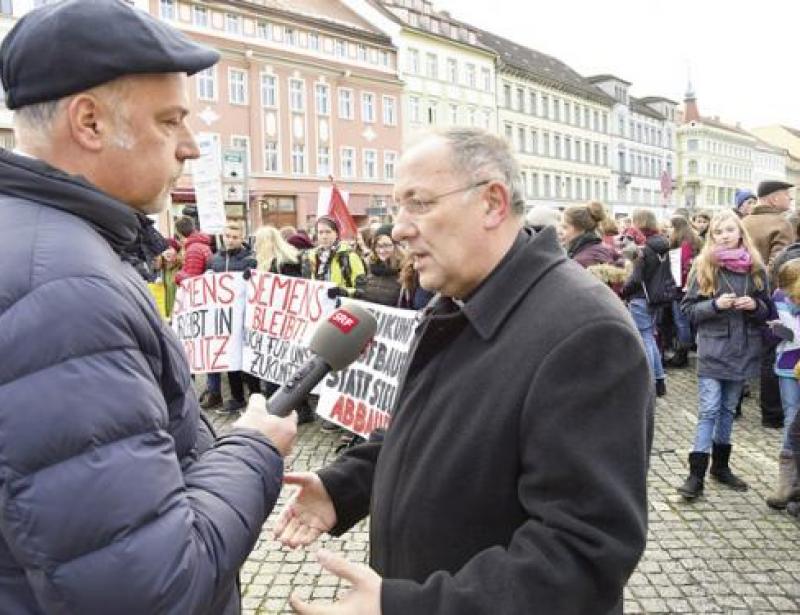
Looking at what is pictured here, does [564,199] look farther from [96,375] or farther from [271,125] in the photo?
[96,375]

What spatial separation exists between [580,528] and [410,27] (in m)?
49.1

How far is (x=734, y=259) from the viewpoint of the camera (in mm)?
5523

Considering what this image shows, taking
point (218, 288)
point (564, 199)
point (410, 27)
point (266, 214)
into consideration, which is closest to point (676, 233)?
point (218, 288)

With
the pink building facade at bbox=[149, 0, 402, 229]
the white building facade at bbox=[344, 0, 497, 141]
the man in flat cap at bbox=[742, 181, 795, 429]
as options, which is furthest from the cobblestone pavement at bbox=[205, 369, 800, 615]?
the white building facade at bbox=[344, 0, 497, 141]

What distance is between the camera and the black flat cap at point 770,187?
26.3 ft

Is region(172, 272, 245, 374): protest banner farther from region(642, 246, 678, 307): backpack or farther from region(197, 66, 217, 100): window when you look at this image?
region(197, 66, 217, 100): window

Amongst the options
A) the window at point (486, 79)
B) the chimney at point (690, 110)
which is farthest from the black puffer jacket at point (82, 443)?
the chimney at point (690, 110)

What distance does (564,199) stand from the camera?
216ft

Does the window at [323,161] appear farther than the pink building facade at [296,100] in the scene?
Yes

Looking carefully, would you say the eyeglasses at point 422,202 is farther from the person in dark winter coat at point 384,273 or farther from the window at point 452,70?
the window at point 452,70

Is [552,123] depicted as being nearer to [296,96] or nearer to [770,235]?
[296,96]

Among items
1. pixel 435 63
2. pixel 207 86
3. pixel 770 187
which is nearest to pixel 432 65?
pixel 435 63

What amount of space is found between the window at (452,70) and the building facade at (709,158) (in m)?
42.1

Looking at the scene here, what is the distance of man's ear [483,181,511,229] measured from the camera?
76.4 inches
